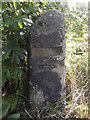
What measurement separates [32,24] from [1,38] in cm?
36

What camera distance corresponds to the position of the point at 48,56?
2.81 m

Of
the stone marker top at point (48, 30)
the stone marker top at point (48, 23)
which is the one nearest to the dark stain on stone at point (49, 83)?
the stone marker top at point (48, 30)

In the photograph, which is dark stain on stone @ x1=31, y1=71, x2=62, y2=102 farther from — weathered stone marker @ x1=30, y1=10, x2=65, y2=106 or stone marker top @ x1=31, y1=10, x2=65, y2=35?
stone marker top @ x1=31, y1=10, x2=65, y2=35

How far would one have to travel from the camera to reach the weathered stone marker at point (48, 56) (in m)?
2.77

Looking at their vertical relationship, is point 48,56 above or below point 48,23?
below

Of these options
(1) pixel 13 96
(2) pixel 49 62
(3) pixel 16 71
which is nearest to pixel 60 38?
(2) pixel 49 62

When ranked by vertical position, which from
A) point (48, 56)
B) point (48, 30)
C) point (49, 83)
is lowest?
point (49, 83)

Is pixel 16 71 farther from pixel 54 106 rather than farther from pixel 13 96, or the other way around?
pixel 54 106

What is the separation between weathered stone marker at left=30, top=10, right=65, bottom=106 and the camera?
2.77 metres

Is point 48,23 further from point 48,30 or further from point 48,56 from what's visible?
point 48,56

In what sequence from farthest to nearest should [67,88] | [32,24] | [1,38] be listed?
[67,88] < [32,24] < [1,38]

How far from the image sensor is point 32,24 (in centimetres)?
274

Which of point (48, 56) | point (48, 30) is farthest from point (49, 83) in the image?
point (48, 30)

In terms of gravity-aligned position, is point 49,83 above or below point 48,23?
below
